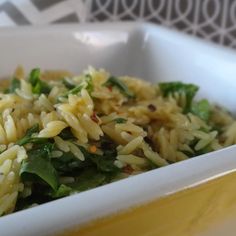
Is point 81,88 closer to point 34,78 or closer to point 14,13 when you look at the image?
point 34,78

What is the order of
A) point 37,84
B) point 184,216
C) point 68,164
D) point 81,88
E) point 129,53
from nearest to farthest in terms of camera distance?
point 184,216 → point 68,164 → point 81,88 → point 37,84 → point 129,53

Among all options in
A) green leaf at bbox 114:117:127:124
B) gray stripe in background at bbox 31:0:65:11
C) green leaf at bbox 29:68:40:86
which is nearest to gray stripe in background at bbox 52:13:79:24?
gray stripe in background at bbox 31:0:65:11

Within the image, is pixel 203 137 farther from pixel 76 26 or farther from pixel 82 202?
pixel 76 26

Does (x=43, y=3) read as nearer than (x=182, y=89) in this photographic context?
No

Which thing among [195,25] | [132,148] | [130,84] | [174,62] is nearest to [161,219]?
[132,148]

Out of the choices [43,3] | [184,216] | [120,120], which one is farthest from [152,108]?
[43,3]

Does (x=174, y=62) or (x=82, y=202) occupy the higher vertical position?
(x=82, y=202)
